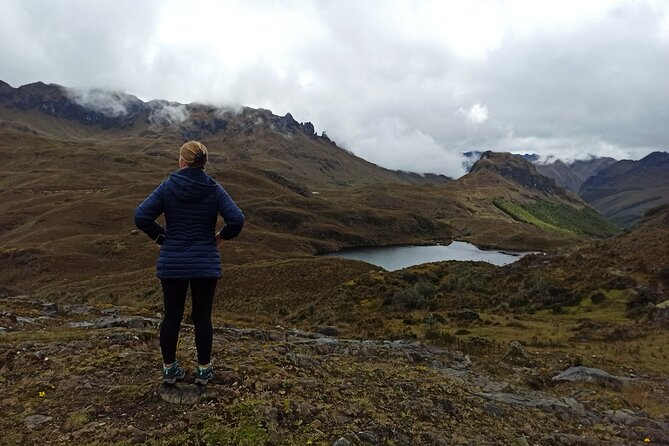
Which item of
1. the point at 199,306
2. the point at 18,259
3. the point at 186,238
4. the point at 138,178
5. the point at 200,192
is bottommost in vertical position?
the point at 18,259

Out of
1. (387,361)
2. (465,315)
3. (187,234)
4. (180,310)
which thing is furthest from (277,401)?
(465,315)

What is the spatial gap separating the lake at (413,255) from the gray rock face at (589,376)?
302 ft

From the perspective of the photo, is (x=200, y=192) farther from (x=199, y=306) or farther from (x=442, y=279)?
(x=442, y=279)

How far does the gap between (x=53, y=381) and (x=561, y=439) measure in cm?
1015

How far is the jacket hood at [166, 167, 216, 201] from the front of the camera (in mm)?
7781

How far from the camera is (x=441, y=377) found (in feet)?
43.7

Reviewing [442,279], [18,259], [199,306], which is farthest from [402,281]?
[18,259]

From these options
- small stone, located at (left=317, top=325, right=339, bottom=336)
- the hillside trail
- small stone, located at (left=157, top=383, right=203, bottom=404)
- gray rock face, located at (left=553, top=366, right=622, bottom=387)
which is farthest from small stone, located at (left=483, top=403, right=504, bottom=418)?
small stone, located at (left=317, top=325, right=339, bottom=336)

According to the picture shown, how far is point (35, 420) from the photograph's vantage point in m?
7.21

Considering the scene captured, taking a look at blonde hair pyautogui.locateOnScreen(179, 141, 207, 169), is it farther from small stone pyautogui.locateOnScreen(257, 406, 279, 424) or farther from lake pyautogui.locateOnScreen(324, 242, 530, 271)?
lake pyautogui.locateOnScreen(324, 242, 530, 271)

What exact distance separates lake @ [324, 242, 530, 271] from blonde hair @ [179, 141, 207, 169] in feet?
334

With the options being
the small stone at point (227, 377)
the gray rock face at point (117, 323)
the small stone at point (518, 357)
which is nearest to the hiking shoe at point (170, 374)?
the small stone at point (227, 377)

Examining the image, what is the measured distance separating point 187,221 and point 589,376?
1452 cm

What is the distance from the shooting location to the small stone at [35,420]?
23.1ft
